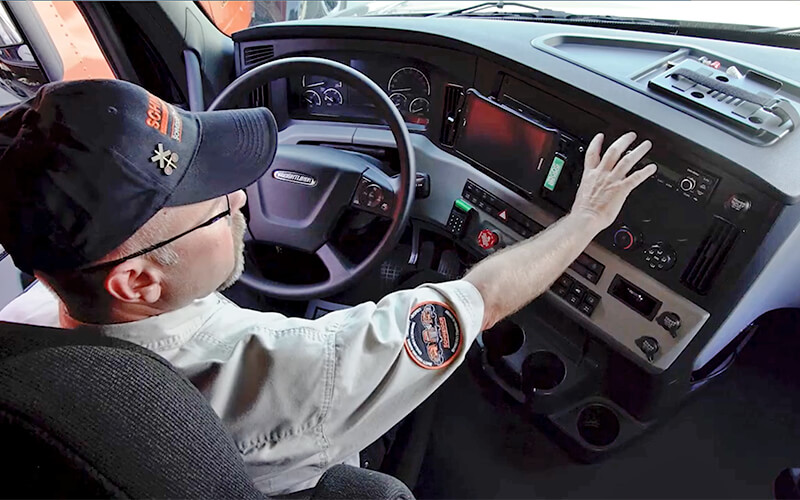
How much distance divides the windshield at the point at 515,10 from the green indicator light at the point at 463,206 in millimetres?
576

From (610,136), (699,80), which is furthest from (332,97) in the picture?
(699,80)

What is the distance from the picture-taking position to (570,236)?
1115 millimetres

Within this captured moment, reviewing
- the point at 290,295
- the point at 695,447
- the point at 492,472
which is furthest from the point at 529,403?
the point at 290,295

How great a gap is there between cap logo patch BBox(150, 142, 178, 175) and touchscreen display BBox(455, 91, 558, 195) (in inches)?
29.5

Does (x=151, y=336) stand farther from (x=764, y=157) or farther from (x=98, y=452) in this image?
(x=764, y=157)

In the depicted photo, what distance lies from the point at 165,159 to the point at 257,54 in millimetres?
1036

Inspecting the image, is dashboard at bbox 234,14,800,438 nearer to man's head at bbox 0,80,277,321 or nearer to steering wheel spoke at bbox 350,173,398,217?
steering wheel spoke at bbox 350,173,398,217

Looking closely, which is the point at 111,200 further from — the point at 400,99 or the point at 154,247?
the point at 400,99

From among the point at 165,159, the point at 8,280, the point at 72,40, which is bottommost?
the point at 8,280

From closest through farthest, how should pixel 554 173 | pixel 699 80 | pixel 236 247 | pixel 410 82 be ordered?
pixel 236 247 → pixel 699 80 → pixel 554 173 → pixel 410 82

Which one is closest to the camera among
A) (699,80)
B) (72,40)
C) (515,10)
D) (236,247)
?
(236,247)

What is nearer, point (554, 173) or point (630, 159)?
point (630, 159)

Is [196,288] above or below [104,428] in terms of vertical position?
below

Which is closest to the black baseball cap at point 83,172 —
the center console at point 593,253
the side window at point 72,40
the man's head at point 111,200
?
the man's head at point 111,200
